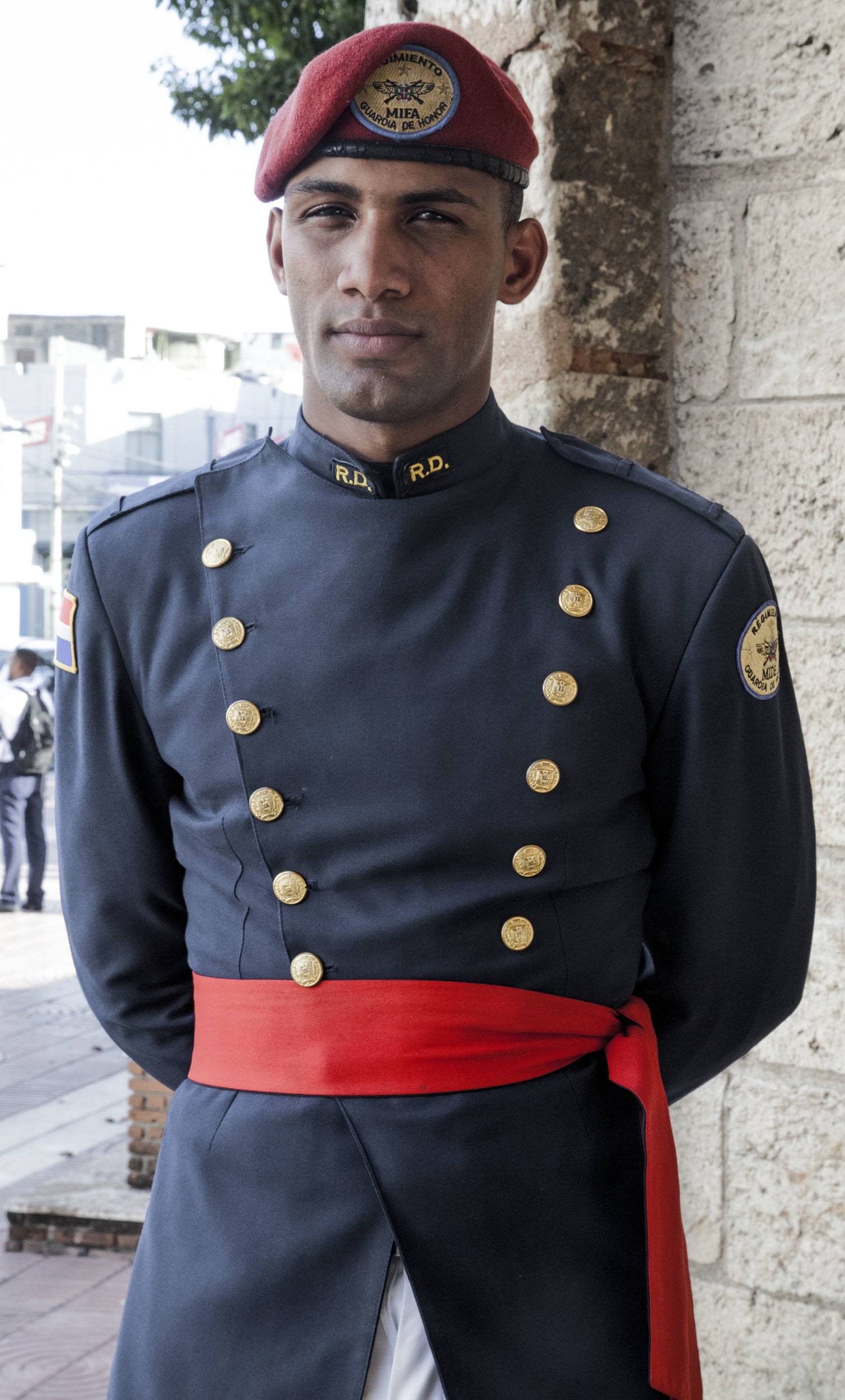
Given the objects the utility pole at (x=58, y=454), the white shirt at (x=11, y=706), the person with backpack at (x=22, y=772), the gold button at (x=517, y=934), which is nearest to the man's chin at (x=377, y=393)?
the gold button at (x=517, y=934)

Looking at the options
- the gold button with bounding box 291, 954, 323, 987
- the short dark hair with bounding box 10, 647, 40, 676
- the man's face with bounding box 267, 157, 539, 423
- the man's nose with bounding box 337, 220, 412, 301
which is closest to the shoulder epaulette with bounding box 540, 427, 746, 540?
the man's face with bounding box 267, 157, 539, 423

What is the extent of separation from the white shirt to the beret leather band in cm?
835

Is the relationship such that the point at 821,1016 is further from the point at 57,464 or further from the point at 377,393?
the point at 57,464

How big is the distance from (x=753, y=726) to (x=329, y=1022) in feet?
1.72

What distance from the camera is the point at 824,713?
2359 millimetres

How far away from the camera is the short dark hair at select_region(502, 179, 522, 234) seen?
149cm

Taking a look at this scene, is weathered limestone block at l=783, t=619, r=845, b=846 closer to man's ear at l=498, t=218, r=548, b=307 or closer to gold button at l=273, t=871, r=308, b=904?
man's ear at l=498, t=218, r=548, b=307

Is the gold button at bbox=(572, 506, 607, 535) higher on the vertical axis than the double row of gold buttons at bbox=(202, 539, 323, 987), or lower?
higher

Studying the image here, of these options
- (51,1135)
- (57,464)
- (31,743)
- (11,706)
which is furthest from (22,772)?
(57,464)

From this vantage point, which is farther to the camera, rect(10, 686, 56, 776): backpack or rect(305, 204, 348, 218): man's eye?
rect(10, 686, 56, 776): backpack

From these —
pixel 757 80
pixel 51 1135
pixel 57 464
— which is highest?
pixel 757 80

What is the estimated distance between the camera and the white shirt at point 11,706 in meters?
9.64

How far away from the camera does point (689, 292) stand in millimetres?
2441

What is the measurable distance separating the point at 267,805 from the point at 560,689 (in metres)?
0.30
